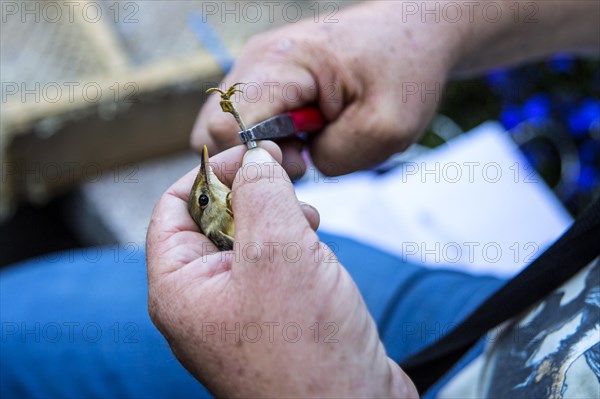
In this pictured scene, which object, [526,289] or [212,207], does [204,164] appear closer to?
[212,207]

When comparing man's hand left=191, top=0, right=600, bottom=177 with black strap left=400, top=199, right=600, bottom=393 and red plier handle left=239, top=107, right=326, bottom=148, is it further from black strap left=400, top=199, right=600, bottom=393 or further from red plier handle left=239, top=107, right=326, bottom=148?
black strap left=400, top=199, right=600, bottom=393

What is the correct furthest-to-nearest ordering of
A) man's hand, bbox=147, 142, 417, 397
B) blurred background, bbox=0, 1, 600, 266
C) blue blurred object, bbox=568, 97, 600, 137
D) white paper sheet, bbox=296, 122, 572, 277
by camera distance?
blue blurred object, bbox=568, 97, 600, 137, blurred background, bbox=0, 1, 600, 266, white paper sheet, bbox=296, 122, 572, 277, man's hand, bbox=147, 142, 417, 397

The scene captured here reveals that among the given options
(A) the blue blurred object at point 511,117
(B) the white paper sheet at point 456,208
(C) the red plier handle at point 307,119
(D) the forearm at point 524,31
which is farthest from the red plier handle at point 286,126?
(A) the blue blurred object at point 511,117

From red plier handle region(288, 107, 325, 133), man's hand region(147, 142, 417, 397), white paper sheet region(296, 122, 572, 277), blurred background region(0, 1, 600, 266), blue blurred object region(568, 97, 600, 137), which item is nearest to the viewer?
man's hand region(147, 142, 417, 397)

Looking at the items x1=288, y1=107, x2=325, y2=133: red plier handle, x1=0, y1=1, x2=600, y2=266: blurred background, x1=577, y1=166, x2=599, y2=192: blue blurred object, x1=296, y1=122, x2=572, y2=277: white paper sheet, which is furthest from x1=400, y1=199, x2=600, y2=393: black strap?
x1=577, y1=166, x2=599, y2=192: blue blurred object

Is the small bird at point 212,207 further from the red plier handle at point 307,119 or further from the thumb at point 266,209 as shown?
the red plier handle at point 307,119

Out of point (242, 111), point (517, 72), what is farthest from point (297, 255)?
point (517, 72)
